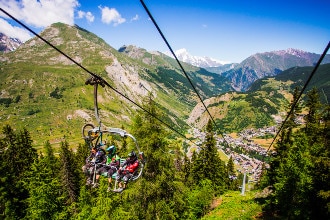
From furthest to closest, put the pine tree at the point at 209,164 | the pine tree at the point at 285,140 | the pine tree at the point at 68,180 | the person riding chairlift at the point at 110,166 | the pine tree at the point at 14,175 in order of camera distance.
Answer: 1. the pine tree at the point at 209,164
2. the pine tree at the point at 68,180
3. the pine tree at the point at 285,140
4. the pine tree at the point at 14,175
5. the person riding chairlift at the point at 110,166

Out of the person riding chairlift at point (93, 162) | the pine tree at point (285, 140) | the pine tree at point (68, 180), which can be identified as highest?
the person riding chairlift at point (93, 162)

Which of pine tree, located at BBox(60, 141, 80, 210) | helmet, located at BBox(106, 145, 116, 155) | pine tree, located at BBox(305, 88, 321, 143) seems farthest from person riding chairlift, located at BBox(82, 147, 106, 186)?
pine tree, located at BBox(60, 141, 80, 210)

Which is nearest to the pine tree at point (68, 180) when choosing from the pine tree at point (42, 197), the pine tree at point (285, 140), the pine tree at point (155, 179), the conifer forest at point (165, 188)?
the conifer forest at point (165, 188)

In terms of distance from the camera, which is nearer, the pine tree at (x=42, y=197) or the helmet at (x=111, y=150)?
the helmet at (x=111, y=150)

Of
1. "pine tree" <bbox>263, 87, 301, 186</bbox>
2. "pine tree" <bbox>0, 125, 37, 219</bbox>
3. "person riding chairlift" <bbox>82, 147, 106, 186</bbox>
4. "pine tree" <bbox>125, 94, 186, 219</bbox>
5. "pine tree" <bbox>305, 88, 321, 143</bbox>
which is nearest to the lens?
"person riding chairlift" <bbox>82, 147, 106, 186</bbox>

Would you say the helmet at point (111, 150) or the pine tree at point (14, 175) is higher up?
the helmet at point (111, 150)

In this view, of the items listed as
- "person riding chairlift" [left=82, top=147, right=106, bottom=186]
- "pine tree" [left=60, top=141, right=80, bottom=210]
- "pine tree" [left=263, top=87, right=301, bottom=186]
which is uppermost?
"person riding chairlift" [left=82, top=147, right=106, bottom=186]

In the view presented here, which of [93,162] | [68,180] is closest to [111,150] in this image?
[93,162]

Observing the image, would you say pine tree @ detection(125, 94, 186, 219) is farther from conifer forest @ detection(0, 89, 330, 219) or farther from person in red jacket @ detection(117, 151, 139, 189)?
person in red jacket @ detection(117, 151, 139, 189)

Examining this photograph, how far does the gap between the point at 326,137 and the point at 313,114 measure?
11.0 metres

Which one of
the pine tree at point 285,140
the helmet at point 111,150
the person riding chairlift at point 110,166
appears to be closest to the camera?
the person riding chairlift at point 110,166

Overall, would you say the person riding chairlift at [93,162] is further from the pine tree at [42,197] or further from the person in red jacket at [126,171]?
the pine tree at [42,197]

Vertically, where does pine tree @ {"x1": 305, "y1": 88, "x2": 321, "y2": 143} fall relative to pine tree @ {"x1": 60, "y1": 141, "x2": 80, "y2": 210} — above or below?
above

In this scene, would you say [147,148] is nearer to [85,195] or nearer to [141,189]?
[141,189]
